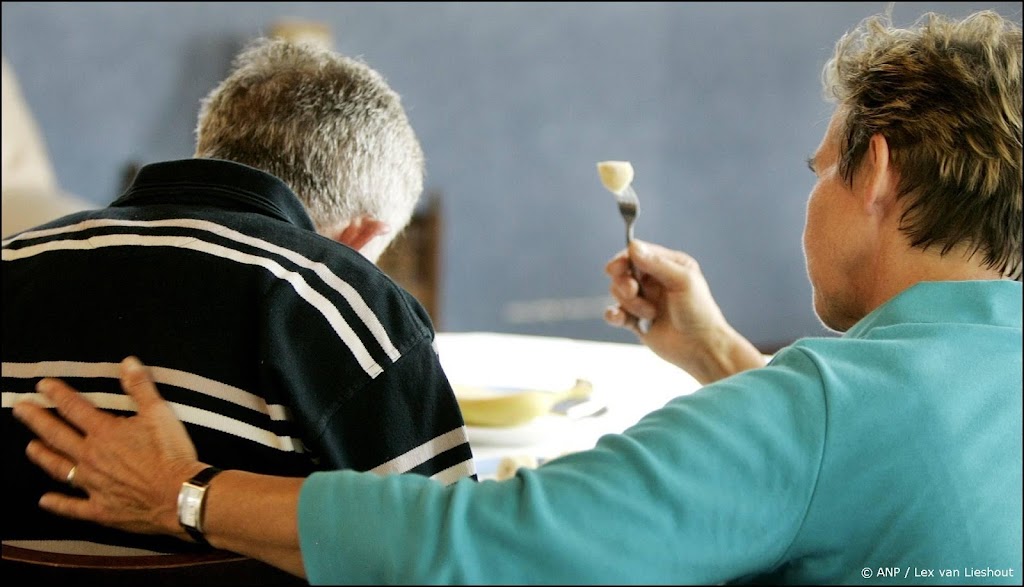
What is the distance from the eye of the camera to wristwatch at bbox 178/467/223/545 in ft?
2.79

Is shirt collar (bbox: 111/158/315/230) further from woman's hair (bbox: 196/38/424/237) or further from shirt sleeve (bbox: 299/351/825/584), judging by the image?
shirt sleeve (bbox: 299/351/825/584)

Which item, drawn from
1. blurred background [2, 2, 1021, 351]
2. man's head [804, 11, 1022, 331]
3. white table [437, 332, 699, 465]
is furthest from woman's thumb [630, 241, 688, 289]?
blurred background [2, 2, 1021, 351]

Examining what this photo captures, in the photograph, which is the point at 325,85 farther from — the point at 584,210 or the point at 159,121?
the point at 584,210

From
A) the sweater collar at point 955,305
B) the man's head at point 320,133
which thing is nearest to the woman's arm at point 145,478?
the man's head at point 320,133

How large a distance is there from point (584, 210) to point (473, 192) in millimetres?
551

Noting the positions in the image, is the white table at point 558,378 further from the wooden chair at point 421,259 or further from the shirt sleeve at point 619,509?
the wooden chair at point 421,259

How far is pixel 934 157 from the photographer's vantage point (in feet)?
3.13

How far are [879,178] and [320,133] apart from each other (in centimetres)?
68

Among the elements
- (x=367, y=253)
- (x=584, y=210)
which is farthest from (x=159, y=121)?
(x=367, y=253)

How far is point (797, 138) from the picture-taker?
5.02 metres

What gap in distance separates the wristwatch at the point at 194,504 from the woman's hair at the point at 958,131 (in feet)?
2.22

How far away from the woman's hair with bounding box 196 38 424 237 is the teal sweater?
0.63 m

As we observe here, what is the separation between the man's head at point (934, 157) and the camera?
948 millimetres

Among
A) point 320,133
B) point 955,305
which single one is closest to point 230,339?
point 320,133
